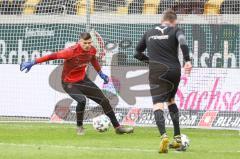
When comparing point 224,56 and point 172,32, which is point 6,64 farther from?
point 172,32

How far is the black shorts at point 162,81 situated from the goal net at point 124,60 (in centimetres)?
565

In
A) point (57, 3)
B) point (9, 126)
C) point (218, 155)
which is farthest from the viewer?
point (57, 3)

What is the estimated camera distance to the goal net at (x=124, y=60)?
690 inches

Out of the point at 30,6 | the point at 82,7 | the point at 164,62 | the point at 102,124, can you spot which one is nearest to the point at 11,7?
the point at 30,6

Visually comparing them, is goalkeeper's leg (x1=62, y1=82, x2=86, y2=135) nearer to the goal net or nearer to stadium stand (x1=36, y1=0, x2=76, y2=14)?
the goal net

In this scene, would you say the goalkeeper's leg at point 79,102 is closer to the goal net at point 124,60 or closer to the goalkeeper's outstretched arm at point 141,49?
the goal net at point 124,60

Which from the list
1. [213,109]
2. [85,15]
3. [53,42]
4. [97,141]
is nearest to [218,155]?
[97,141]

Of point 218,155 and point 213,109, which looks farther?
point 213,109

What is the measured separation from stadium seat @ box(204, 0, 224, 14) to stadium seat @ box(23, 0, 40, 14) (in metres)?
4.71

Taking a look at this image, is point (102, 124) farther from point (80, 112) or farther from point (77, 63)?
point (77, 63)

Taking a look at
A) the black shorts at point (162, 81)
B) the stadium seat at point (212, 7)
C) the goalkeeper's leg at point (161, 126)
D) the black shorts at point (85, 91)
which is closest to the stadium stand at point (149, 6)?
the stadium seat at point (212, 7)

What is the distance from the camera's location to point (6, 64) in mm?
19719

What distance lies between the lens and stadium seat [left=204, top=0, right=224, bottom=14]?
18641mm

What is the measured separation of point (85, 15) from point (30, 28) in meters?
2.42
